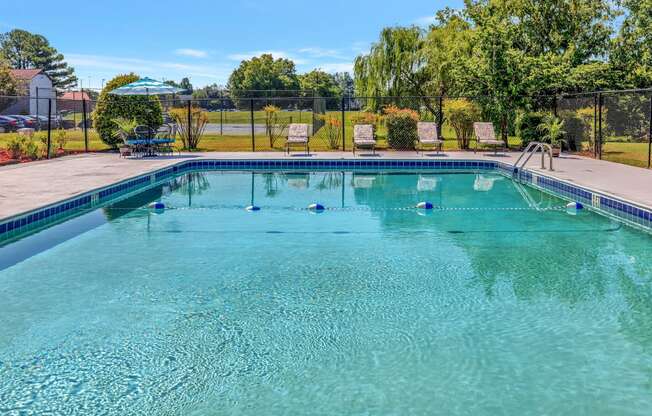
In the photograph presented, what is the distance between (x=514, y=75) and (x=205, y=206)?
10300mm

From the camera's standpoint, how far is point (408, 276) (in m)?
5.55

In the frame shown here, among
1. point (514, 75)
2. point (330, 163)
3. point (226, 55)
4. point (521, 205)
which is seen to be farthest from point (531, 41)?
point (226, 55)

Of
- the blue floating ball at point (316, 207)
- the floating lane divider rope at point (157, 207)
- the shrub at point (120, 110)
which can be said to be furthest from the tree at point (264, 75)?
the blue floating ball at point (316, 207)

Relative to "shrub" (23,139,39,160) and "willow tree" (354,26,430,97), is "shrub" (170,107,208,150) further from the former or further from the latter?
"willow tree" (354,26,430,97)

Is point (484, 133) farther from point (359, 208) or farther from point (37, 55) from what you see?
point (37, 55)

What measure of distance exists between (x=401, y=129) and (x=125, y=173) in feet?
27.0

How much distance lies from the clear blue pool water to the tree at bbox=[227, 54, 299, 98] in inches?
2417

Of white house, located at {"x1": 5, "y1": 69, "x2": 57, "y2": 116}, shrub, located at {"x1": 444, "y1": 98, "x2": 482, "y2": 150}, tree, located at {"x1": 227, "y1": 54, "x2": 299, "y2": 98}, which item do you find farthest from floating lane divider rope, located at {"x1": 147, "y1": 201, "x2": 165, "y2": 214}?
tree, located at {"x1": 227, "y1": 54, "x2": 299, "y2": 98}

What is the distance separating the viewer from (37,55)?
257 ft

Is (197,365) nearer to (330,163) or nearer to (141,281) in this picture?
(141,281)

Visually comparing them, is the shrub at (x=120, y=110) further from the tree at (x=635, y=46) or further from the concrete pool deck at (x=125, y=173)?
the tree at (x=635, y=46)

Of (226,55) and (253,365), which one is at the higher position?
(226,55)

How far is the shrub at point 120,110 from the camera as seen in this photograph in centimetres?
1672

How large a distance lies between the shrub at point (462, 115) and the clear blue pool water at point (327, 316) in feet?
30.4
